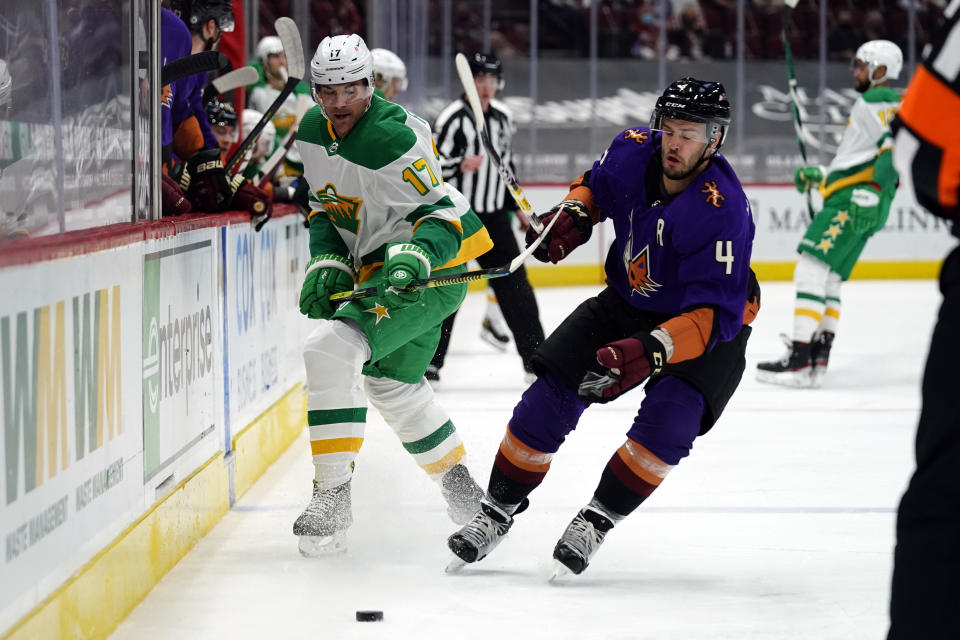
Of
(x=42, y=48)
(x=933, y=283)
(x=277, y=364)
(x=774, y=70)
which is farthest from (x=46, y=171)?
(x=774, y=70)

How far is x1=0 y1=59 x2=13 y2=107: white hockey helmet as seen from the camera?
245 centimetres

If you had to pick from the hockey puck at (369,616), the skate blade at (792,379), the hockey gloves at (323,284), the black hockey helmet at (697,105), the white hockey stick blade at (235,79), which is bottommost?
the skate blade at (792,379)

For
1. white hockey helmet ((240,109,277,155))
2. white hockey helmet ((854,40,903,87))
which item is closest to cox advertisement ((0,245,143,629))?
white hockey helmet ((240,109,277,155))

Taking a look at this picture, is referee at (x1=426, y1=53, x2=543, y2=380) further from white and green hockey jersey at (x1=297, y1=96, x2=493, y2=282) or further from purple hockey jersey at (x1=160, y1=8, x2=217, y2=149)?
white and green hockey jersey at (x1=297, y1=96, x2=493, y2=282)

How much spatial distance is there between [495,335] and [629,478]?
12.9 feet

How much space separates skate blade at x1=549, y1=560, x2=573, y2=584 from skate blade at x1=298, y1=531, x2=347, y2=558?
51cm

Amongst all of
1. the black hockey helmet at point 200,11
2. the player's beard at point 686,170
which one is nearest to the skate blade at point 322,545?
the player's beard at point 686,170

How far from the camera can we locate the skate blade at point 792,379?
5.56 m

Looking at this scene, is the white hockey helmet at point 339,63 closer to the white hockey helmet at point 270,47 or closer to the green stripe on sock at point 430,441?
the green stripe on sock at point 430,441

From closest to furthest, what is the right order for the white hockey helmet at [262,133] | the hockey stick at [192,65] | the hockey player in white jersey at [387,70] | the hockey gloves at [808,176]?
the hockey stick at [192,65] < the white hockey helmet at [262,133] < the hockey player in white jersey at [387,70] < the hockey gloves at [808,176]

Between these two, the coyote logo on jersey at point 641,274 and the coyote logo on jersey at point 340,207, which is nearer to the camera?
the coyote logo on jersey at point 641,274

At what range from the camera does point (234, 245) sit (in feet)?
11.5

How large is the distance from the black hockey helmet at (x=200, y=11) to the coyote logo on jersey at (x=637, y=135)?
1.58m

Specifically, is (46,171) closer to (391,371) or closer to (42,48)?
(42,48)
